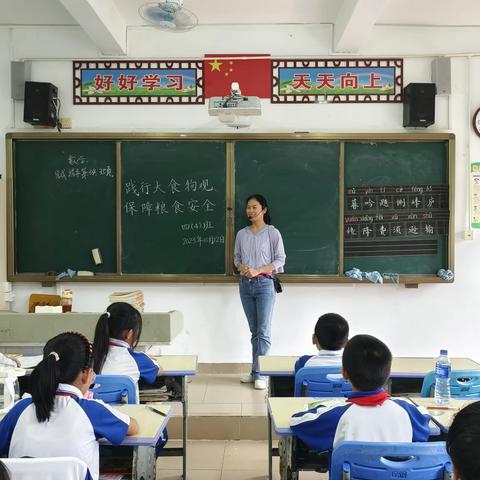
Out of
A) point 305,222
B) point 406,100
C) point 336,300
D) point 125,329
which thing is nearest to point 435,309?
point 336,300

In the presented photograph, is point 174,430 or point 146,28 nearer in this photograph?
point 174,430

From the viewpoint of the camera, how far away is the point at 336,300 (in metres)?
4.96

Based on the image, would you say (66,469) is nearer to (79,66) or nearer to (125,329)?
(125,329)

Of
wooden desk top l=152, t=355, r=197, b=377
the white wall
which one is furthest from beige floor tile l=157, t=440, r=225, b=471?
the white wall

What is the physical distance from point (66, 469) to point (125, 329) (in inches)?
47.8

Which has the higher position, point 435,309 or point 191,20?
point 191,20

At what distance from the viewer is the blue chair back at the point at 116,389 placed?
2.40 m

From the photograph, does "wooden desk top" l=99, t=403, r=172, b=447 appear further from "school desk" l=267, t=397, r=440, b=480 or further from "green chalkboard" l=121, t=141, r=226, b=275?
"green chalkboard" l=121, t=141, r=226, b=275

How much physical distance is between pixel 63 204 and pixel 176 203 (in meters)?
1.01

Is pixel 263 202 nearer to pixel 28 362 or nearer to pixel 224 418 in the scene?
pixel 224 418

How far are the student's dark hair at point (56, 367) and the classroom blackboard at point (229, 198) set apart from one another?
3021 mm

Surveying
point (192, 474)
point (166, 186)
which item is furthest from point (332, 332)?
point (166, 186)

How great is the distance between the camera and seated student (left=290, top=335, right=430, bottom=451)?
1.79 meters

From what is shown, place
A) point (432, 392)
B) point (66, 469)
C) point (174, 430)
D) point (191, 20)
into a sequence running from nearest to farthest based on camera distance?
point (66, 469) → point (432, 392) → point (191, 20) → point (174, 430)
